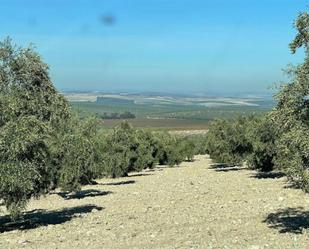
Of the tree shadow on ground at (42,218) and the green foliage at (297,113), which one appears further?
the tree shadow on ground at (42,218)

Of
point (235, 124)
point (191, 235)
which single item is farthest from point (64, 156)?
point (235, 124)

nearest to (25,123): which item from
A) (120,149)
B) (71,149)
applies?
(71,149)

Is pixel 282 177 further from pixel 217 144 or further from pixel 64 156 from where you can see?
pixel 64 156

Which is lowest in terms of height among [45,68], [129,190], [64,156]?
[129,190]

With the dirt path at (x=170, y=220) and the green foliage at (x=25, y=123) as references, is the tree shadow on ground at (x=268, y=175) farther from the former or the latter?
the green foliage at (x=25, y=123)

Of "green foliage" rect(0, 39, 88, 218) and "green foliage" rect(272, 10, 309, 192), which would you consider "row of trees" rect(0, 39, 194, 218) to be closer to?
"green foliage" rect(0, 39, 88, 218)

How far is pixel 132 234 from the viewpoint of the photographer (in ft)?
80.1

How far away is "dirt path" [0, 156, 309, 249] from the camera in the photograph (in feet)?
73.7

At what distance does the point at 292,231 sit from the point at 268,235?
1.41m

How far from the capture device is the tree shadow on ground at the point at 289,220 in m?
24.5

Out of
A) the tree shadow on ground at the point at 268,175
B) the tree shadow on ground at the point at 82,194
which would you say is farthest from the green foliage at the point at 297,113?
the tree shadow on ground at the point at 268,175

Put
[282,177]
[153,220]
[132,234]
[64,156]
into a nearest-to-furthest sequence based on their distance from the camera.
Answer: [132,234] < [153,220] < [64,156] < [282,177]

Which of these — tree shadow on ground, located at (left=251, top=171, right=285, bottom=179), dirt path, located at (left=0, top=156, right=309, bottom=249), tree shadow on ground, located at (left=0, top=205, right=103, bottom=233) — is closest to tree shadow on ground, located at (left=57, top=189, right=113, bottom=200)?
dirt path, located at (left=0, top=156, right=309, bottom=249)

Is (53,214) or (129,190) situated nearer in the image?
(53,214)
